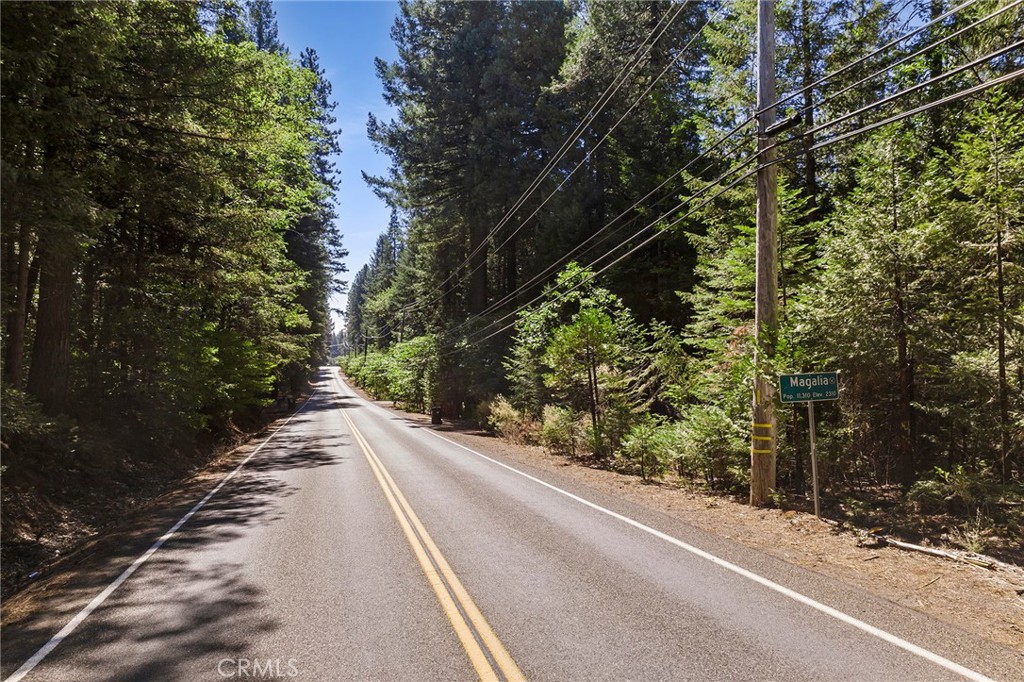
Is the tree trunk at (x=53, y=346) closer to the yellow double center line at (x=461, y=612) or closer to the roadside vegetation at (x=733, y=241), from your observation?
the yellow double center line at (x=461, y=612)

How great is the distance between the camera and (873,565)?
617 cm

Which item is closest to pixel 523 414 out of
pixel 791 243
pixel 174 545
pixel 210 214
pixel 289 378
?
pixel 791 243

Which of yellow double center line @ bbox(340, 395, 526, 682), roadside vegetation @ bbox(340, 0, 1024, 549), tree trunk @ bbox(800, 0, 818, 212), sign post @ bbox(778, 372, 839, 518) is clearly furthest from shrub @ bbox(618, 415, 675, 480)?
tree trunk @ bbox(800, 0, 818, 212)

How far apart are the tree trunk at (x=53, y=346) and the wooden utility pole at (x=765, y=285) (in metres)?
13.3

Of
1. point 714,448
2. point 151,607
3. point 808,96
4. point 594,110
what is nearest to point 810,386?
point 714,448

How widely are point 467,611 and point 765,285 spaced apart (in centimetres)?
735

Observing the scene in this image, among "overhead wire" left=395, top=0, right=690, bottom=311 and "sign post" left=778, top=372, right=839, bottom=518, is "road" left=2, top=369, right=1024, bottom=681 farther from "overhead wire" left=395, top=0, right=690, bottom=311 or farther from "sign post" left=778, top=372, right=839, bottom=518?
"overhead wire" left=395, top=0, right=690, bottom=311

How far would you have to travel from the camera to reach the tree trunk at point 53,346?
1017 centimetres

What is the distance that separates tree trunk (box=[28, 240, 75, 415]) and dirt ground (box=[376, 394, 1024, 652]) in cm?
1162

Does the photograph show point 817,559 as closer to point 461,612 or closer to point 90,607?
point 461,612

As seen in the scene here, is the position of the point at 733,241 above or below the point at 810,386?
above

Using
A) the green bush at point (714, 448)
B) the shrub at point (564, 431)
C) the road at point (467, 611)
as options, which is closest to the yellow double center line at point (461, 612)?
the road at point (467, 611)

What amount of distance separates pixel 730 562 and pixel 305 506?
6984mm

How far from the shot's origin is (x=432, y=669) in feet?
12.0
